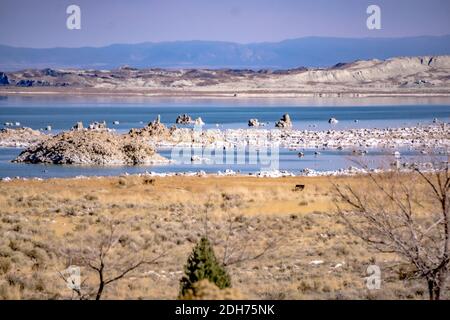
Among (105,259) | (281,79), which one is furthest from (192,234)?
(281,79)

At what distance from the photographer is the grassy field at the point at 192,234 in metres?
11.6

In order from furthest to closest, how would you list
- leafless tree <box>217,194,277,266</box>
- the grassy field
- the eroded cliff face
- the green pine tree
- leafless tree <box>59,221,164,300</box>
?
the eroded cliff face, leafless tree <box>217,194,277,266</box>, the grassy field, leafless tree <box>59,221,164,300</box>, the green pine tree

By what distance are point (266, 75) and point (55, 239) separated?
15917cm

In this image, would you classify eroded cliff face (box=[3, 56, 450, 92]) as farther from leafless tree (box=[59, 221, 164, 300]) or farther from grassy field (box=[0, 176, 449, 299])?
leafless tree (box=[59, 221, 164, 300])

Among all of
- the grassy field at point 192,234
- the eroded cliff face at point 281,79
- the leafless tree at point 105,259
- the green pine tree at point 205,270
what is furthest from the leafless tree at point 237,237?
the eroded cliff face at point 281,79

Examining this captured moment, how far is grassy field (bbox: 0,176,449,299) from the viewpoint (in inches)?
455

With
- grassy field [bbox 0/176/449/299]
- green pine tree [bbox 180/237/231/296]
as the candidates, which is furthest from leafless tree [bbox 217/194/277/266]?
green pine tree [bbox 180/237/231/296]

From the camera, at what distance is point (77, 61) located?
7766 inches

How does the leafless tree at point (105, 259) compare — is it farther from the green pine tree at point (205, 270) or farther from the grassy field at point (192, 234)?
the green pine tree at point (205, 270)

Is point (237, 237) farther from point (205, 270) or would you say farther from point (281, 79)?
point (281, 79)

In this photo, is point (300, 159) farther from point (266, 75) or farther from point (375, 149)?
point (266, 75)

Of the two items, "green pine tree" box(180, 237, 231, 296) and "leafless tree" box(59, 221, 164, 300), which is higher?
"green pine tree" box(180, 237, 231, 296)

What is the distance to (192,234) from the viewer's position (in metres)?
16.2

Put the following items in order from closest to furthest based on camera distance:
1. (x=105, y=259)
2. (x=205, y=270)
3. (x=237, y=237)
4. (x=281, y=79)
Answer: (x=205, y=270)
(x=105, y=259)
(x=237, y=237)
(x=281, y=79)
